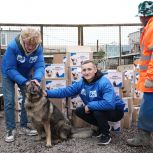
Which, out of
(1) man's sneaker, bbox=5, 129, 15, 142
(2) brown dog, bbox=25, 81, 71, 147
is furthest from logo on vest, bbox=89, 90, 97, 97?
(1) man's sneaker, bbox=5, 129, 15, 142

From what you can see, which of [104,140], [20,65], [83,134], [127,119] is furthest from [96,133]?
[20,65]

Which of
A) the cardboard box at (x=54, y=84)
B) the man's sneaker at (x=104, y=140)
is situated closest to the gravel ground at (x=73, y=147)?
the man's sneaker at (x=104, y=140)

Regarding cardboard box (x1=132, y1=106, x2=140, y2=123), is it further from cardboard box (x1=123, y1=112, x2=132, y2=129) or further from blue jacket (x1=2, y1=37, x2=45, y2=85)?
blue jacket (x1=2, y1=37, x2=45, y2=85)

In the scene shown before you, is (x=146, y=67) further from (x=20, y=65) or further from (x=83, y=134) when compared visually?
(x=20, y=65)

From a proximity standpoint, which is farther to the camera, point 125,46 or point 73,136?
point 125,46

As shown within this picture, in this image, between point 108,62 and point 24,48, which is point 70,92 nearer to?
point 24,48

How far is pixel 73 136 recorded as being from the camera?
6051mm

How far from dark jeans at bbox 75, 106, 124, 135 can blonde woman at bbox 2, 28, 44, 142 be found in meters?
1.00

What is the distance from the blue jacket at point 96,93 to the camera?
5621 mm

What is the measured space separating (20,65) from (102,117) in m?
1.62

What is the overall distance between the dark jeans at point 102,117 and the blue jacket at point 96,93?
95mm

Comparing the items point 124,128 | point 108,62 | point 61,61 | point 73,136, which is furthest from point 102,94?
point 108,62

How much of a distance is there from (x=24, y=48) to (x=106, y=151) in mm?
2098

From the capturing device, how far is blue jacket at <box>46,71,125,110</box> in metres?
5.62
